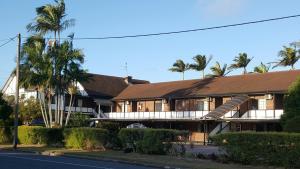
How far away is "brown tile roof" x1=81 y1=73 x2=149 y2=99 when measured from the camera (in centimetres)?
7506

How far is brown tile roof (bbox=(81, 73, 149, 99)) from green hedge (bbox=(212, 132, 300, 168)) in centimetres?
4851

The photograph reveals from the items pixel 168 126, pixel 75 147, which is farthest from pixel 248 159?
pixel 168 126

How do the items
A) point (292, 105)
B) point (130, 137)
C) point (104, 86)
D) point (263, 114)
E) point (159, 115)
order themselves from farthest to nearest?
point (104, 86)
point (159, 115)
point (263, 114)
point (292, 105)
point (130, 137)

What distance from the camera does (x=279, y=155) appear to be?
22.9 m

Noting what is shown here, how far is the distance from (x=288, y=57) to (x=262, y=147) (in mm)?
57445

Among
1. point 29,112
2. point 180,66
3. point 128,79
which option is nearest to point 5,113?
point 29,112

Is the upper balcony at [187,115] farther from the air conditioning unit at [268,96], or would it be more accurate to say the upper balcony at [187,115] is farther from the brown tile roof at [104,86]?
the brown tile roof at [104,86]

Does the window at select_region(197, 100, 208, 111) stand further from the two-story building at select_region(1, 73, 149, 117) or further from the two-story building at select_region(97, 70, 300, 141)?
the two-story building at select_region(1, 73, 149, 117)

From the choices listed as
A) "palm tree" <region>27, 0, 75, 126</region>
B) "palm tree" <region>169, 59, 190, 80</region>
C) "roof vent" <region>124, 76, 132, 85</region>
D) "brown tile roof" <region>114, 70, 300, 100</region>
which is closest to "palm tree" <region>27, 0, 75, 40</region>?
"palm tree" <region>27, 0, 75, 126</region>

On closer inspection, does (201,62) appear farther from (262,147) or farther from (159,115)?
(262,147)

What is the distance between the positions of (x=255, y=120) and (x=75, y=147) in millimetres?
20259

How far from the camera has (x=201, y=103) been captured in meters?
57.6

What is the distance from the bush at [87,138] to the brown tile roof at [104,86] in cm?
3627

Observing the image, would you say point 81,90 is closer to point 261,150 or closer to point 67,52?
point 67,52
